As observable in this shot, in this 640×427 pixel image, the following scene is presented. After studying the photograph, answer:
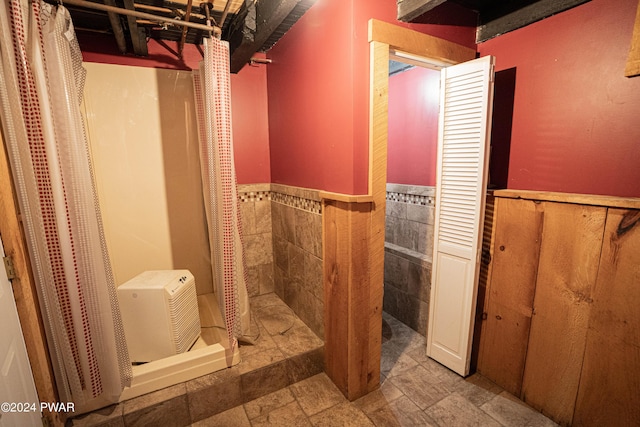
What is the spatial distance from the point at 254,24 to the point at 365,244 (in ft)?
4.96

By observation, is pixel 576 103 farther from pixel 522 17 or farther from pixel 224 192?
pixel 224 192

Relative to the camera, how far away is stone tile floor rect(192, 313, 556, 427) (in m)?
1.60

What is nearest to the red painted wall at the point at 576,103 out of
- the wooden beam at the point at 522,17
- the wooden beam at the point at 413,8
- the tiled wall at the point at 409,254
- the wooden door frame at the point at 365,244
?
the wooden beam at the point at 522,17

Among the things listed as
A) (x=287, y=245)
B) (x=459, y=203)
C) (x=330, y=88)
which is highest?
(x=330, y=88)

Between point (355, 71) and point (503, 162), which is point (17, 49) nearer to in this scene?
point (355, 71)

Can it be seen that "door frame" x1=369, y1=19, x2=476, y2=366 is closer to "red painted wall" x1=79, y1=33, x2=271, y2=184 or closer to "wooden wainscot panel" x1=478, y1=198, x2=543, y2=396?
"wooden wainscot panel" x1=478, y1=198, x2=543, y2=396

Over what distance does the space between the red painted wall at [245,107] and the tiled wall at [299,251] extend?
276mm

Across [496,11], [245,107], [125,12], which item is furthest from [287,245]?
[496,11]

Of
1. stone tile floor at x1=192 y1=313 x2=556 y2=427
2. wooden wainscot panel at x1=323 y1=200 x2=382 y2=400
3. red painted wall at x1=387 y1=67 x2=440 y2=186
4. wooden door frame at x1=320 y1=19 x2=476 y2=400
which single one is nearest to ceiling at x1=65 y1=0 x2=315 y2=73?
wooden door frame at x1=320 y1=19 x2=476 y2=400

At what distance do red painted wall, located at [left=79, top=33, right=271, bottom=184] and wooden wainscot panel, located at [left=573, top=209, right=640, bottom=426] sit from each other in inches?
90.9

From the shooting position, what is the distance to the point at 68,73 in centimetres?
132

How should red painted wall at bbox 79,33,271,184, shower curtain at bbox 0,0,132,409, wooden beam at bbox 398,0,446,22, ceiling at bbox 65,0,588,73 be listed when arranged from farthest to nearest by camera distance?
red painted wall at bbox 79,33,271,184 → ceiling at bbox 65,0,588,73 → wooden beam at bbox 398,0,446,22 → shower curtain at bbox 0,0,132,409

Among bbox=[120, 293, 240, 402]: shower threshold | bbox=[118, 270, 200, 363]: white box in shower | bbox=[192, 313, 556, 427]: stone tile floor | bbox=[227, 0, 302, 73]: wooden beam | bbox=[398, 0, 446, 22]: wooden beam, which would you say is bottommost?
bbox=[192, 313, 556, 427]: stone tile floor

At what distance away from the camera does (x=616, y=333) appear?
1.34 meters
